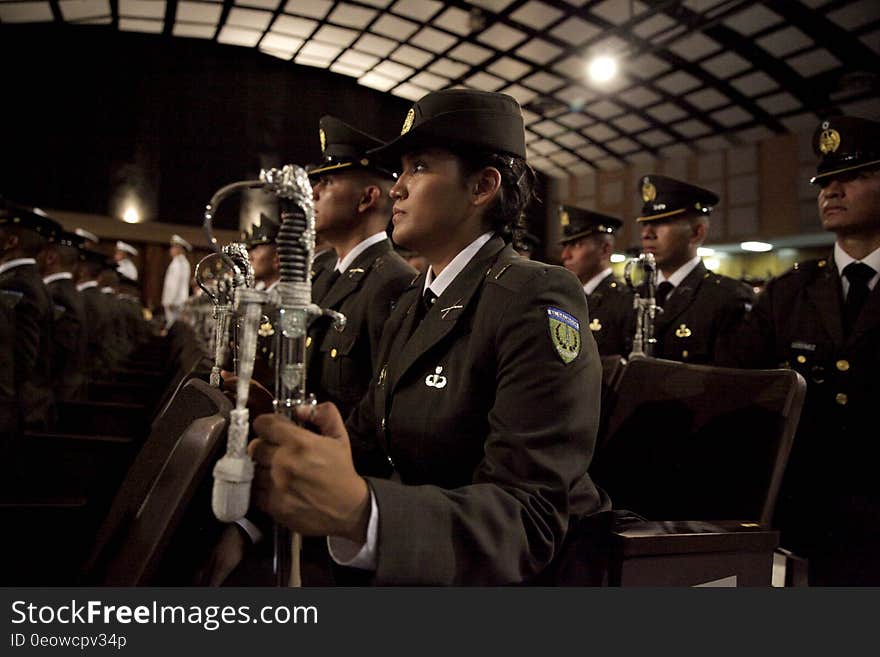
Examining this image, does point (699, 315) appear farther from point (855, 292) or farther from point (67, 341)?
point (67, 341)

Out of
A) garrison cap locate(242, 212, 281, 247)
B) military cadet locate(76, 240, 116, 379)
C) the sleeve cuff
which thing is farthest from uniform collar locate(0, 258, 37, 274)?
the sleeve cuff

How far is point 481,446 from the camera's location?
1.07m

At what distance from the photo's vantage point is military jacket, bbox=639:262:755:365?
8.85 ft

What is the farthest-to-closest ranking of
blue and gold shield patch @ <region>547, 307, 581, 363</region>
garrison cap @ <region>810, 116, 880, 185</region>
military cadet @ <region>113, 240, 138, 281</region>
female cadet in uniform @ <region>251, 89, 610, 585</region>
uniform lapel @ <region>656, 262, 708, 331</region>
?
military cadet @ <region>113, 240, 138, 281</region>
uniform lapel @ <region>656, 262, 708, 331</region>
garrison cap @ <region>810, 116, 880, 185</region>
blue and gold shield patch @ <region>547, 307, 581, 363</region>
female cadet in uniform @ <region>251, 89, 610, 585</region>

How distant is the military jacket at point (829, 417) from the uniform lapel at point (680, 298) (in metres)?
0.76

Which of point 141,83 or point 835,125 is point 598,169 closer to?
point 141,83

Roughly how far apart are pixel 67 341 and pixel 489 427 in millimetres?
3966

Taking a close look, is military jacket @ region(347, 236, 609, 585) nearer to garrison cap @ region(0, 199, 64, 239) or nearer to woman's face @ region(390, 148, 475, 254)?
woman's face @ region(390, 148, 475, 254)

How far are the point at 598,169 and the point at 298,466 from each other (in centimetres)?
1415

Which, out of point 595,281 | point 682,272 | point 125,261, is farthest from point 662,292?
point 125,261

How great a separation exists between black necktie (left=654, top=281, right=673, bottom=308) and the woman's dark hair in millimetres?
1839

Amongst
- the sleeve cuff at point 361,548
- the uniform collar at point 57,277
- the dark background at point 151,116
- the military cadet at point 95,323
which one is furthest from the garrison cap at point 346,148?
the dark background at point 151,116

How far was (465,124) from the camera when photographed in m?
1.12

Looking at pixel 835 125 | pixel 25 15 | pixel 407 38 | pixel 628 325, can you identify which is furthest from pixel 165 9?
pixel 835 125
